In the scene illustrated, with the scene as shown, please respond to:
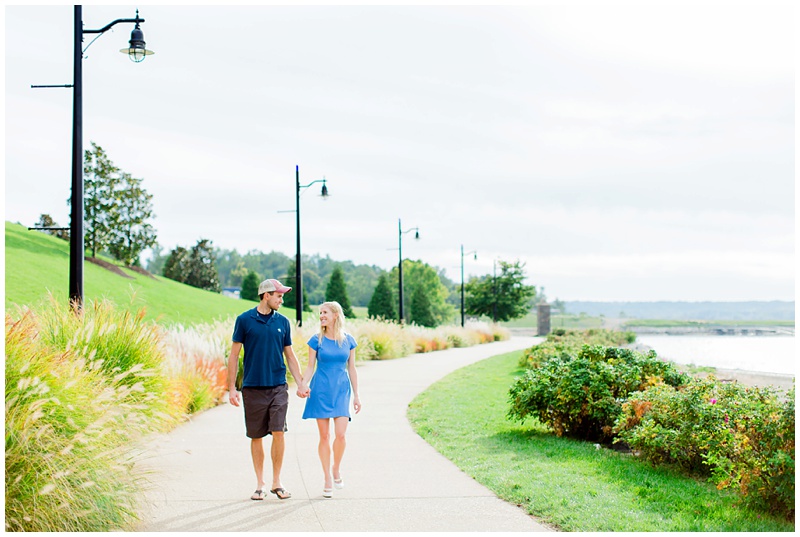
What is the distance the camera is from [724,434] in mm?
7305

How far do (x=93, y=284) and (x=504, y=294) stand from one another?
111 feet

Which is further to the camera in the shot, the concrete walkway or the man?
the man

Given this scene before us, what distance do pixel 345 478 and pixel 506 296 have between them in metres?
54.7

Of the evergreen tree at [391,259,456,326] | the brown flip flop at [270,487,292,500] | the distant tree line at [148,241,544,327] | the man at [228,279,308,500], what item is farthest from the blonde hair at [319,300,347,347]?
the evergreen tree at [391,259,456,326]

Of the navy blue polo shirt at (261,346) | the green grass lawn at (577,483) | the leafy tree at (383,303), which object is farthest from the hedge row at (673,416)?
the leafy tree at (383,303)

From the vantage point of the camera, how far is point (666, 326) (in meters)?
83.7

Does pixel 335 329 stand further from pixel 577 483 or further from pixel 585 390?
pixel 585 390

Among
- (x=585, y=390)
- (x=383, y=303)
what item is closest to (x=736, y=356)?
(x=383, y=303)

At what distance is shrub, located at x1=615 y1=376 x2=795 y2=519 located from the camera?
20.9 ft

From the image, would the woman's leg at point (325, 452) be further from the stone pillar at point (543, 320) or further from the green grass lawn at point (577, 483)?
the stone pillar at point (543, 320)

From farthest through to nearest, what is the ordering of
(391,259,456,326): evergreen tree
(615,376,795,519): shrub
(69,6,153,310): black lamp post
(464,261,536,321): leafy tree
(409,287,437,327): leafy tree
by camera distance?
(391,259,456,326): evergreen tree, (464,261,536,321): leafy tree, (409,287,437,327): leafy tree, (69,6,153,310): black lamp post, (615,376,795,519): shrub

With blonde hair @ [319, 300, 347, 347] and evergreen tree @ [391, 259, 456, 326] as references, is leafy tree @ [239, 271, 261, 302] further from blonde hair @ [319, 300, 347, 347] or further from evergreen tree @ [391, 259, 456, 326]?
blonde hair @ [319, 300, 347, 347]

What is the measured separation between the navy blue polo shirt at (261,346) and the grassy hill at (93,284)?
880 inches

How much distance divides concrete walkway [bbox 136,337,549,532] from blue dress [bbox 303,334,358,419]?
2.51 feet
